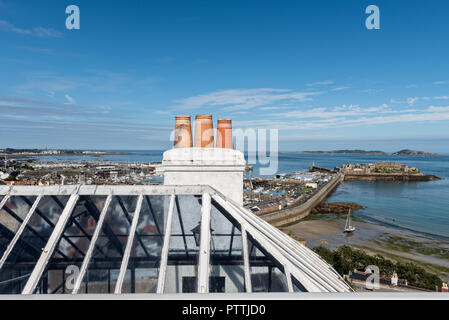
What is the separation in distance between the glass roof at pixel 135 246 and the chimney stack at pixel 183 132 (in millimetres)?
3197

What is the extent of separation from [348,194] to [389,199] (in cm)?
917

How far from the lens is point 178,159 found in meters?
6.21

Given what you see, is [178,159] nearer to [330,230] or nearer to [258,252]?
[258,252]

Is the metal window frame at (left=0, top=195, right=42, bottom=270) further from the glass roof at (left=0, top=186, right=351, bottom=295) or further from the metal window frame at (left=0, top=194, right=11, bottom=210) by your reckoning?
the metal window frame at (left=0, top=194, right=11, bottom=210)

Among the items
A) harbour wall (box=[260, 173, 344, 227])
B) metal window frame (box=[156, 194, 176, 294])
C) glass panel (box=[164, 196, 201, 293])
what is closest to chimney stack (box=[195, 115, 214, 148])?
glass panel (box=[164, 196, 201, 293])

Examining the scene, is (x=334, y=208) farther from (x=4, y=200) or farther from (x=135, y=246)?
(x=4, y=200)

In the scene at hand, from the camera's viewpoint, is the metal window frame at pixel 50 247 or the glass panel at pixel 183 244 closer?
the metal window frame at pixel 50 247

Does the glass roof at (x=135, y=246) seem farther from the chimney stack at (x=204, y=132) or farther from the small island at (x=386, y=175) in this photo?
the small island at (x=386, y=175)

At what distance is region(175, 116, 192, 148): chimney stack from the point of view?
7.13 meters

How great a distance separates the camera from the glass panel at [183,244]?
3660 millimetres

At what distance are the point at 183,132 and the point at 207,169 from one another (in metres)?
1.50

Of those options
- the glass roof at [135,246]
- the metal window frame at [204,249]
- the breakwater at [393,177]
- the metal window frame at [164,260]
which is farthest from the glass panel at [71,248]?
the breakwater at [393,177]

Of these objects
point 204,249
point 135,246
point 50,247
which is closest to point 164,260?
point 204,249
